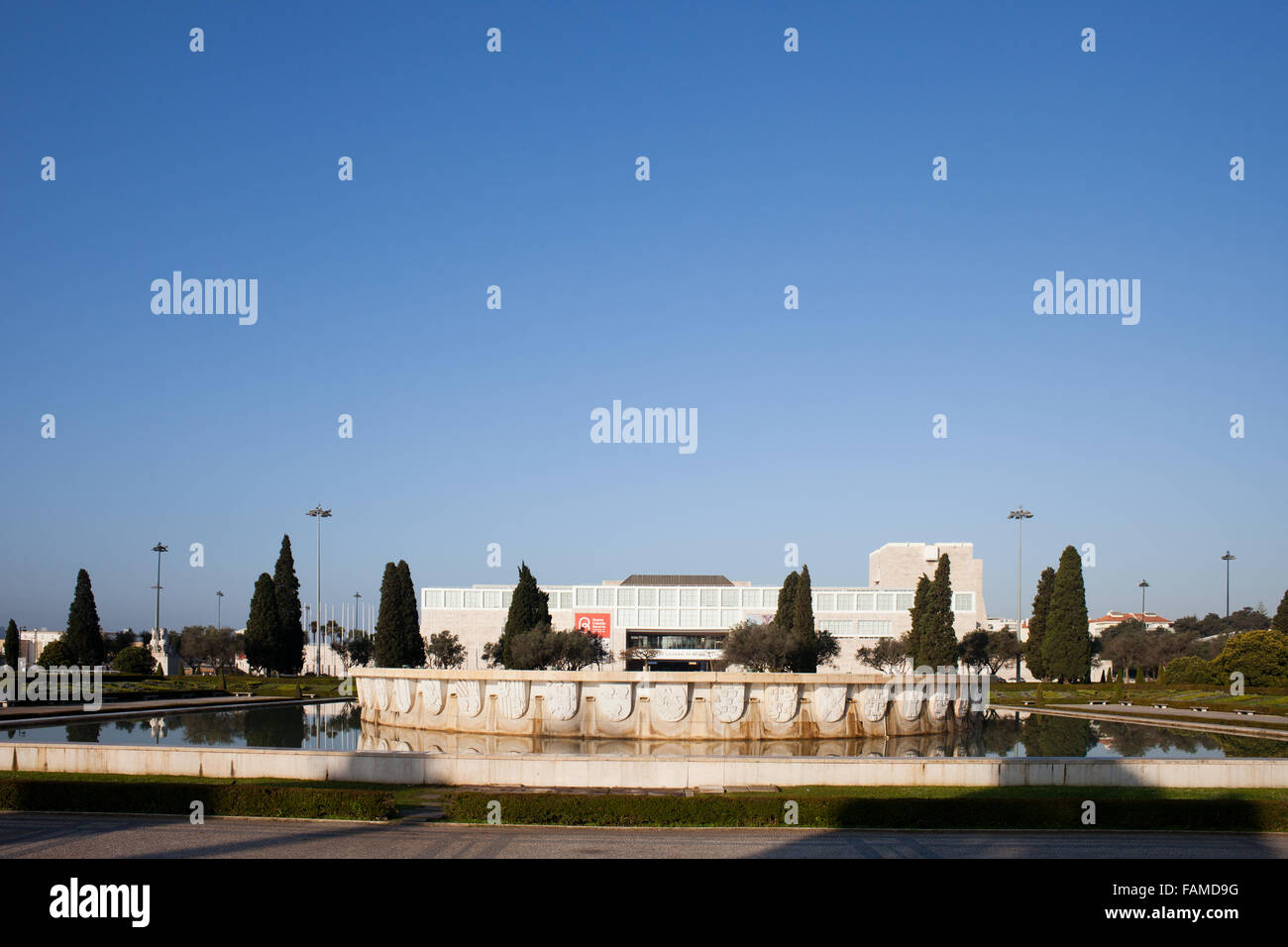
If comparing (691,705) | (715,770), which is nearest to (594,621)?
(691,705)

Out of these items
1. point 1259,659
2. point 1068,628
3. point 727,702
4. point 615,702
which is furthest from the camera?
point 1068,628

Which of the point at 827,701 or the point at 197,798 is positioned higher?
the point at 197,798

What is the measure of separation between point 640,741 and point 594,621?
6038 centimetres

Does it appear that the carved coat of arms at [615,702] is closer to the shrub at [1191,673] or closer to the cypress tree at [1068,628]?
the shrub at [1191,673]

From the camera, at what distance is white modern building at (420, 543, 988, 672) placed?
88438mm

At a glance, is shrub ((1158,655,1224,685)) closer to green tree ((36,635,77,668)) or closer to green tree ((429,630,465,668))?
green tree ((429,630,465,668))

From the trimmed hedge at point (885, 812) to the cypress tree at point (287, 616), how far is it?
181 ft

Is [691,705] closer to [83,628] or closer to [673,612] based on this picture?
[83,628]

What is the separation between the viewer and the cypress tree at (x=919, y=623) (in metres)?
70.0

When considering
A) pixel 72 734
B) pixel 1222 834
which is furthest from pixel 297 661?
pixel 1222 834

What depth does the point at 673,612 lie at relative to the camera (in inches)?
3585

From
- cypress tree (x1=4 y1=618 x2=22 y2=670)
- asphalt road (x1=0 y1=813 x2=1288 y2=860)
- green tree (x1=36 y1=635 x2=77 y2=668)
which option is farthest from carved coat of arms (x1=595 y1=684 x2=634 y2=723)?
cypress tree (x1=4 y1=618 x2=22 y2=670)

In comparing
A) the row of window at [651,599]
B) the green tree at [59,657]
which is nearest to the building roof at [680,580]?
the row of window at [651,599]
